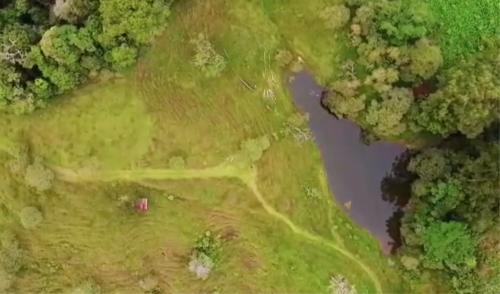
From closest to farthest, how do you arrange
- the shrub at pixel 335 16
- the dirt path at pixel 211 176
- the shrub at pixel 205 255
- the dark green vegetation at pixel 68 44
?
1. the dark green vegetation at pixel 68 44
2. the shrub at pixel 335 16
3. the dirt path at pixel 211 176
4. the shrub at pixel 205 255

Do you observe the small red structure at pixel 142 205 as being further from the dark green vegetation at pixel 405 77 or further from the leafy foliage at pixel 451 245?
the leafy foliage at pixel 451 245

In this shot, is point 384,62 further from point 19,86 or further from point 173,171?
point 19,86

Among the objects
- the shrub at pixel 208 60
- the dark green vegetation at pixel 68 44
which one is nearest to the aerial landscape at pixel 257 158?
the shrub at pixel 208 60

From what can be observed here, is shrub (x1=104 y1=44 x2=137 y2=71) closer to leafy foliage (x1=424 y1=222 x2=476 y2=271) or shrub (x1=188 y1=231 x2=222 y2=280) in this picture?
shrub (x1=188 y1=231 x2=222 y2=280)

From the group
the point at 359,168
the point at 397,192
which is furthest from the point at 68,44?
the point at 397,192

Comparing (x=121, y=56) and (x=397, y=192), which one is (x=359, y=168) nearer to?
(x=397, y=192)

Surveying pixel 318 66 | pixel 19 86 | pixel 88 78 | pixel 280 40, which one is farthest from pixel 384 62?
pixel 19 86
